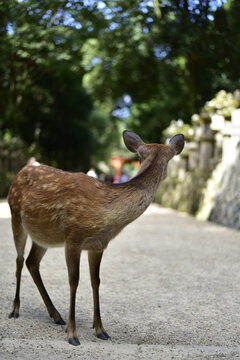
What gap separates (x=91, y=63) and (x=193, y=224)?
15317 mm

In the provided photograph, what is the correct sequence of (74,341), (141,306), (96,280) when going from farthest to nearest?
(141,306) → (96,280) → (74,341)

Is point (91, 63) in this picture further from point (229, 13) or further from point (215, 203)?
point (215, 203)

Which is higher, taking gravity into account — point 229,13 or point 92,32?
point 229,13

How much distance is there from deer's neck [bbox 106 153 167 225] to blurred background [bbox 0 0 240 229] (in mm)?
6591

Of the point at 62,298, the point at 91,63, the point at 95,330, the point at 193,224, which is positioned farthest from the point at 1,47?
the point at 91,63

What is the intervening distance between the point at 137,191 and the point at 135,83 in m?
23.9

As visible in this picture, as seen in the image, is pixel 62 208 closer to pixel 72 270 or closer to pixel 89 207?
pixel 89 207

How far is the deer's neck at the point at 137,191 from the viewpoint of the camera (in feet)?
11.4

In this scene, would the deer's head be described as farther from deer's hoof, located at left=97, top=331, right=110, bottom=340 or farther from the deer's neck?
deer's hoof, located at left=97, top=331, right=110, bottom=340

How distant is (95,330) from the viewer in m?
3.67

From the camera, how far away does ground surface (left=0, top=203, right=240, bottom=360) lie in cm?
331

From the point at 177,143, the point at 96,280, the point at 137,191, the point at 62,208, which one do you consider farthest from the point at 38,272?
the point at 177,143

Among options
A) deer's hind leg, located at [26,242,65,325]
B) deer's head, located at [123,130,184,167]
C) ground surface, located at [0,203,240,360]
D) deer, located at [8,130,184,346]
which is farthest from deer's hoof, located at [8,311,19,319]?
deer's head, located at [123,130,184,167]

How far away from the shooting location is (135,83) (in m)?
26.8
